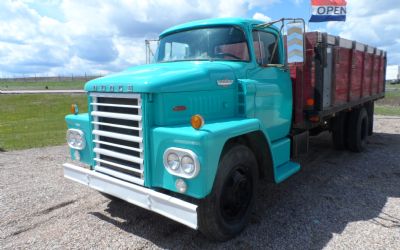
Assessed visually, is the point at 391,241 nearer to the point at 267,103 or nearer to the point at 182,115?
the point at 267,103

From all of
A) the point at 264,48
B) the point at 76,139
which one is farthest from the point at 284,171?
the point at 76,139

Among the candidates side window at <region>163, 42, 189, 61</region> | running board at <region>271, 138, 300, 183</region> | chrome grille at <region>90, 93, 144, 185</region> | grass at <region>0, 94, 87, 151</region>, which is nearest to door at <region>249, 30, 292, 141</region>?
running board at <region>271, 138, 300, 183</region>

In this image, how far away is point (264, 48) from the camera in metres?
4.83

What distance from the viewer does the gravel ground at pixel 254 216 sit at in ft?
12.5

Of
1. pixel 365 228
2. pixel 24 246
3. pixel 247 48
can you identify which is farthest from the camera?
pixel 247 48

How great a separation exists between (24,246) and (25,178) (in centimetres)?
268

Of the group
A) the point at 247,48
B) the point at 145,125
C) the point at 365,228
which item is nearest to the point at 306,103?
the point at 247,48

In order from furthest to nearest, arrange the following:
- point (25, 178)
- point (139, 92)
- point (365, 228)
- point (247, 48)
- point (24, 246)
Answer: point (25, 178)
point (247, 48)
point (365, 228)
point (24, 246)
point (139, 92)

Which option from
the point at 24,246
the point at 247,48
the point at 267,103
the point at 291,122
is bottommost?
the point at 24,246

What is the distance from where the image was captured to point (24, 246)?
12.3ft

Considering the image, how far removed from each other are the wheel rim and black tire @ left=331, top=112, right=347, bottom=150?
13.9 ft

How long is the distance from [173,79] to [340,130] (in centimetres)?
535

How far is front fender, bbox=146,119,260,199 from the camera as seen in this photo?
3178 millimetres

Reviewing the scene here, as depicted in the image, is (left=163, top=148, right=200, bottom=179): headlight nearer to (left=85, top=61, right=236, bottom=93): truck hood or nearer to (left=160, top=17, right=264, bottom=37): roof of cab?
(left=85, top=61, right=236, bottom=93): truck hood
